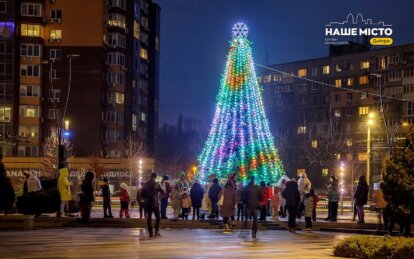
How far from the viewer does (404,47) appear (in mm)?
104875

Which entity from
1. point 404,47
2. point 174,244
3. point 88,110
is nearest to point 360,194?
point 174,244

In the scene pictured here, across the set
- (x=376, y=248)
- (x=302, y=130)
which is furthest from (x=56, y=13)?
(x=376, y=248)

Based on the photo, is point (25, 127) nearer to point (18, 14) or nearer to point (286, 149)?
point (18, 14)

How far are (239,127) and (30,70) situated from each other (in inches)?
1755

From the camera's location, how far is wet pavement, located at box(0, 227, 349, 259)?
1845 centimetres

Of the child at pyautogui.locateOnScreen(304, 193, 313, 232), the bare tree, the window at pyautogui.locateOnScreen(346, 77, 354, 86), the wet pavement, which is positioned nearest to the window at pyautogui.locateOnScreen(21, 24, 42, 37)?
the bare tree

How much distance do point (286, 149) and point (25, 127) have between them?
122 ft

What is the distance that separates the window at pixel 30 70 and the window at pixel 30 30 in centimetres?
335

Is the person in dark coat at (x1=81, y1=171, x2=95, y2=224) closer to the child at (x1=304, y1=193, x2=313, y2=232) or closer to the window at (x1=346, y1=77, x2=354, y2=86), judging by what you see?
the child at (x1=304, y1=193, x2=313, y2=232)

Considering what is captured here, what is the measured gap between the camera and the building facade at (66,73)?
84938 millimetres

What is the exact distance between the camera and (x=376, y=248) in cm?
1711

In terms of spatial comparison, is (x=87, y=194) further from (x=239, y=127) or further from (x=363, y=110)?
(x=363, y=110)

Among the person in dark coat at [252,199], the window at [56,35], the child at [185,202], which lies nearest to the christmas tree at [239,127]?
the child at [185,202]

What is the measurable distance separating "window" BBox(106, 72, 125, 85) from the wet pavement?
209 feet
